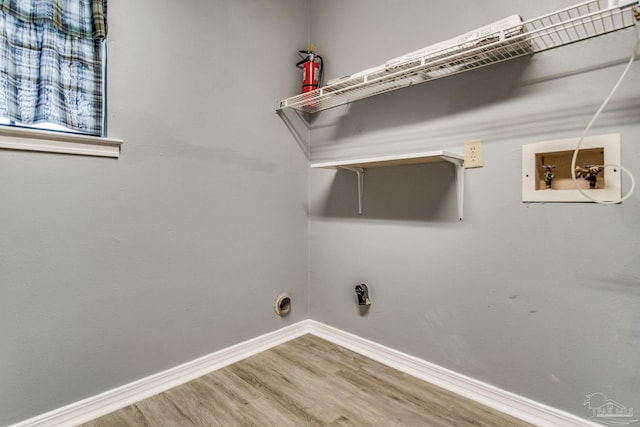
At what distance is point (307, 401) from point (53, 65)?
70.6 inches

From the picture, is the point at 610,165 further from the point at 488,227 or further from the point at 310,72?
the point at 310,72

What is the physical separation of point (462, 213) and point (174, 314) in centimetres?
153

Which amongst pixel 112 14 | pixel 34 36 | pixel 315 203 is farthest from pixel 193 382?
pixel 112 14

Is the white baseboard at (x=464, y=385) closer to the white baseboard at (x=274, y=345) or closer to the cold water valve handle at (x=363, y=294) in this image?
the white baseboard at (x=274, y=345)

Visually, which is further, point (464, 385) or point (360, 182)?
point (360, 182)

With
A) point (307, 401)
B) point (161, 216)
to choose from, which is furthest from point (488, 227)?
point (161, 216)

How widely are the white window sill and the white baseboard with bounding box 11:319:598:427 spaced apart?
1.06 m

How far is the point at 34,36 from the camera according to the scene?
4.04 ft

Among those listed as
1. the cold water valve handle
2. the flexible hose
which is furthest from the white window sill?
the flexible hose

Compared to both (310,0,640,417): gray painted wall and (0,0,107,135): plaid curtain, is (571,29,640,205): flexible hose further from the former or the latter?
(0,0,107,135): plaid curtain

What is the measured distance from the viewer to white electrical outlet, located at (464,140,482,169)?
1.44m

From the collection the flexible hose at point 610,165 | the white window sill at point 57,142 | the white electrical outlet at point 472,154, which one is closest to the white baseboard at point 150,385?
the white window sill at point 57,142

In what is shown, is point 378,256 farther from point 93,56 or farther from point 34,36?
point 34,36

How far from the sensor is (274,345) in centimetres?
200
